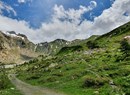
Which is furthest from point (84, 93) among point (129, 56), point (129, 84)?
point (129, 56)

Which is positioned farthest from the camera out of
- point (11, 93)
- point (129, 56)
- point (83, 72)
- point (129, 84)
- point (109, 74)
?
point (129, 56)

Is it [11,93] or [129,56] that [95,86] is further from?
[129,56]

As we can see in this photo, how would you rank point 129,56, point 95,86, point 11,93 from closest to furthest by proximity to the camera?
point 95,86 → point 11,93 → point 129,56

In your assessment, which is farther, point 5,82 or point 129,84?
point 5,82

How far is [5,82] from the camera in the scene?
93.7 m

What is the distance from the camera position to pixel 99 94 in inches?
2266

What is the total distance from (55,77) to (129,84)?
40331 mm

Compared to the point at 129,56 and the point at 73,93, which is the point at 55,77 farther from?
the point at 73,93

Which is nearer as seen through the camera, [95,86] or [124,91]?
[124,91]

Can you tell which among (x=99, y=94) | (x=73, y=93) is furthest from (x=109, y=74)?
(x=99, y=94)

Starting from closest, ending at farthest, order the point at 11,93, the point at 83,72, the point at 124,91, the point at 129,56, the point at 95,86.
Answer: the point at 124,91
the point at 95,86
the point at 11,93
the point at 83,72
the point at 129,56

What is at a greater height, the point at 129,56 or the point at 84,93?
the point at 129,56

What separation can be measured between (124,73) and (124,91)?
19.2 metres

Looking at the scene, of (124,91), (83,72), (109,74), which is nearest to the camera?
(124,91)
